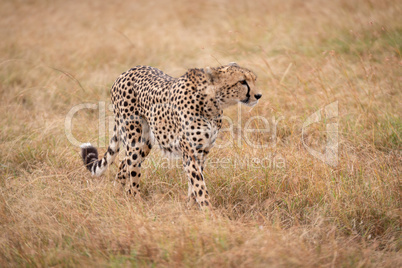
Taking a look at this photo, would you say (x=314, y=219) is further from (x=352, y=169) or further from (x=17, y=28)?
(x=17, y=28)

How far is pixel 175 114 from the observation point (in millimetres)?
3055

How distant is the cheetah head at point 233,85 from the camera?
9.45 ft

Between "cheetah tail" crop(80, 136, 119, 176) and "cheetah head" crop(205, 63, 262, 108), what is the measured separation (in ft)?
3.61

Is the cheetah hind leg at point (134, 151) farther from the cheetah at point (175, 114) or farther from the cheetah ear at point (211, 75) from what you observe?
the cheetah ear at point (211, 75)

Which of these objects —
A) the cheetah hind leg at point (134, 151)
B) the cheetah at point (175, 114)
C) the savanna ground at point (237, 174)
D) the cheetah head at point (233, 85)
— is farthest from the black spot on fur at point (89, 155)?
the cheetah head at point (233, 85)

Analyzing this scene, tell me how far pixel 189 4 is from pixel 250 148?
6859mm

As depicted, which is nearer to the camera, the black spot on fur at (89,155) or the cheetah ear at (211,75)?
the cheetah ear at (211,75)

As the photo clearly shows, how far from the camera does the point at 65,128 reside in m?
4.55

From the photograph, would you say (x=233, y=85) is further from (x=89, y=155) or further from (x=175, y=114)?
(x=89, y=155)

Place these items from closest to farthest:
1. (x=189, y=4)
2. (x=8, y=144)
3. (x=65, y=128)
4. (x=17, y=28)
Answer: (x=8, y=144) → (x=65, y=128) → (x=17, y=28) → (x=189, y=4)

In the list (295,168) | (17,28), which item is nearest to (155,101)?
(295,168)

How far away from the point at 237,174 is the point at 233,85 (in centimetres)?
88

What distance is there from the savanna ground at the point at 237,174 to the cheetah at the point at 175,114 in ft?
0.68

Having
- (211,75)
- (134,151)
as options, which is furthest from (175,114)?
(134,151)
